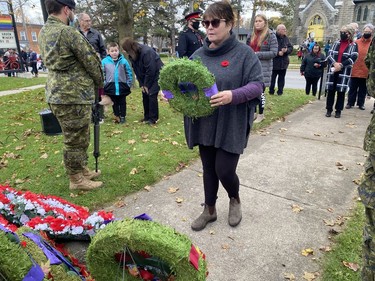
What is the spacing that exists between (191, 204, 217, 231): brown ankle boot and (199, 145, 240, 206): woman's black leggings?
0.25 feet

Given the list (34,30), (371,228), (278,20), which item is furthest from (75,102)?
(34,30)

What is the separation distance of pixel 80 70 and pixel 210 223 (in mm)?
2241

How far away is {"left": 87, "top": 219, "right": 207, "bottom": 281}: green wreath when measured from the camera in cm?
157

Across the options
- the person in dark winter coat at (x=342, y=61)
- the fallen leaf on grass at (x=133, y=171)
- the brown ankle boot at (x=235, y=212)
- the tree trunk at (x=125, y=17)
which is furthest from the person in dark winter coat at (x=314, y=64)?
the brown ankle boot at (x=235, y=212)

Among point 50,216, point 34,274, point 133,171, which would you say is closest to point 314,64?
point 133,171

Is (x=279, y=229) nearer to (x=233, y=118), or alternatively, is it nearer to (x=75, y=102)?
(x=233, y=118)

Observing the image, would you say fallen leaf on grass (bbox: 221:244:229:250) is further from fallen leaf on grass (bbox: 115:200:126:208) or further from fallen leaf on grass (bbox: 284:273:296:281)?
fallen leaf on grass (bbox: 115:200:126:208)

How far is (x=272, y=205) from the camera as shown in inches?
142

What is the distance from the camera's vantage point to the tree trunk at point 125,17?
1098cm

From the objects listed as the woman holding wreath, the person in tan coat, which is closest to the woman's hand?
the woman holding wreath

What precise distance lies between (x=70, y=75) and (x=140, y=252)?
99.1 inches

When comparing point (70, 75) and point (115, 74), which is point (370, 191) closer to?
point (70, 75)

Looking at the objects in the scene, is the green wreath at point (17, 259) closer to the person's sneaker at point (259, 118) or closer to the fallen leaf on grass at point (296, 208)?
the fallen leaf on grass at point (296, 208)

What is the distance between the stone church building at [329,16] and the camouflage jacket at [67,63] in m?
50.6
